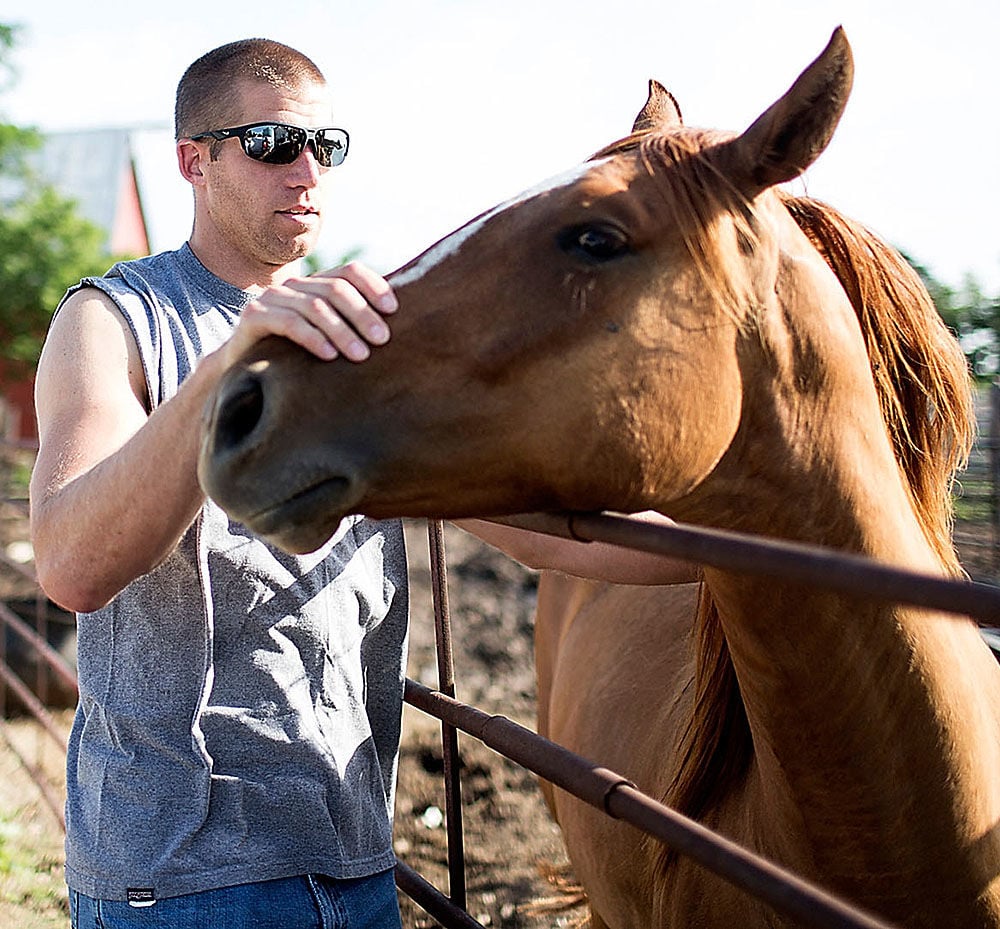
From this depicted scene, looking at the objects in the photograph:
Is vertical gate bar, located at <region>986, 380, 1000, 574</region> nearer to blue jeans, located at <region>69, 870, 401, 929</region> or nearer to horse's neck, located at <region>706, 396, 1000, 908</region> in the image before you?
horse's neck, located at <region>706, 396, 1000, 908</region>

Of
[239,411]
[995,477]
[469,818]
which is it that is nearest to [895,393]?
[239,411]

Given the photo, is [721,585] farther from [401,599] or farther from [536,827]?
[536,827]

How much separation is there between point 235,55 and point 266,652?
3.64 ft

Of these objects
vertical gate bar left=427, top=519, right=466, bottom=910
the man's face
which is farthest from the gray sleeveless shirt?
vertical gate bar left=427, top=519, right=466, bottom=910

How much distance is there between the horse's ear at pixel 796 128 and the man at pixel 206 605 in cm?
54

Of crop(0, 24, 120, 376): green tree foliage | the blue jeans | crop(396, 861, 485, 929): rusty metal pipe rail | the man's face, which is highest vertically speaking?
crop(0, 24, 120, 376): green tree foliage

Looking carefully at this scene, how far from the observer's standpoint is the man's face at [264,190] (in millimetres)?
1967

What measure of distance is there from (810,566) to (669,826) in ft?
1.51

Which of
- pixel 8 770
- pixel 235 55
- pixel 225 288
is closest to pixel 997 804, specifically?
pixel 225 288

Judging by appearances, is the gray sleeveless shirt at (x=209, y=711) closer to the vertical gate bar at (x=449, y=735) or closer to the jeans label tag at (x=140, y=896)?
the jeans label tag at (x=140, y=896)

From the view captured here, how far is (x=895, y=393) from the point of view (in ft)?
5.71

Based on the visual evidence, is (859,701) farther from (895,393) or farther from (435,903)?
(435,903)

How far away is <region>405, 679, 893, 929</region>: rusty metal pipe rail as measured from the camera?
106cm

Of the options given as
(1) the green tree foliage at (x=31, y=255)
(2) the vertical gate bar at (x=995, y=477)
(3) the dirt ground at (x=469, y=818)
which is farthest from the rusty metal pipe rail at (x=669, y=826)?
(1) the green tree foliage at (x=31, y=255)
